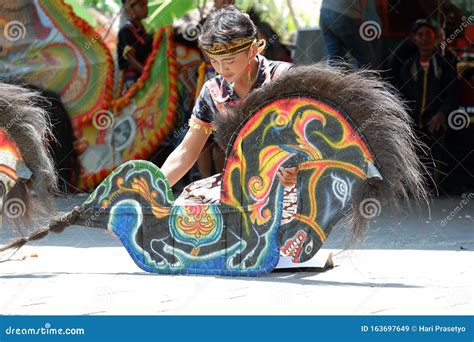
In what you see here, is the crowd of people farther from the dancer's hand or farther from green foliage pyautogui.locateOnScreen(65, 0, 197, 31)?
the dancer's hand

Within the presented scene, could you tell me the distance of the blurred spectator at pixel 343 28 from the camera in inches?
280

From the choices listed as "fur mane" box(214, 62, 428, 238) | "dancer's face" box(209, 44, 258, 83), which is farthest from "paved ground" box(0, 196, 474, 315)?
"dancer's face" box(209, 44, 258, 83)

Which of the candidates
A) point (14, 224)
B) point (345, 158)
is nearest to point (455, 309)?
point (345, 158)

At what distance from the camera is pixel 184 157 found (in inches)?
180

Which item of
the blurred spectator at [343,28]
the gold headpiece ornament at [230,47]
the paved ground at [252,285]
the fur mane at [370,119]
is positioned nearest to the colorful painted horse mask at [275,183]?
the fur mane at [370,119]

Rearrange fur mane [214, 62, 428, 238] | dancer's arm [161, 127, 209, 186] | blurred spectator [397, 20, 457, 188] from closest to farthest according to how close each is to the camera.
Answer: fur mane [214, 62, 428, 238], dancer's arm [161, 127, 209, 186], blurred spectator [397, 20, 457, 188]

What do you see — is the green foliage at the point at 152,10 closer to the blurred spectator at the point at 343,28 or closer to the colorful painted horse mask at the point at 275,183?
the blurred spectator at the point at 343,28

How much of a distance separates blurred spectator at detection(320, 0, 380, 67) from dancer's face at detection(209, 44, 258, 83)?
110 inches

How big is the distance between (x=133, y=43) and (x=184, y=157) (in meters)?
3.17

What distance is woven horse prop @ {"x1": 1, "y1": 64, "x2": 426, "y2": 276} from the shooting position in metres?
4.10

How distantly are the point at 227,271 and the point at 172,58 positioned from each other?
3.58m

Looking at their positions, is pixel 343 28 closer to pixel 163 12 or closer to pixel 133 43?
pixel 163 12

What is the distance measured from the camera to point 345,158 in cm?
416

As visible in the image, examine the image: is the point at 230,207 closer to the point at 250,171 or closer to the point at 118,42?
the point at 250,171
